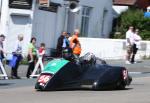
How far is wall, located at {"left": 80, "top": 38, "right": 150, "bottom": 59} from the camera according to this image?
32969mm

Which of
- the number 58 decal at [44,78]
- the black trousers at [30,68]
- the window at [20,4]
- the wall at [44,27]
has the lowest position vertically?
the black trousers at [30,68]

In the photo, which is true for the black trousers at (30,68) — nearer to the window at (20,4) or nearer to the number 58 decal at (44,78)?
the number 58 decal at (44,78)

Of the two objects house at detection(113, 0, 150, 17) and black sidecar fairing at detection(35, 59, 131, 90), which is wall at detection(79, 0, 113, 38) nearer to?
house at detection(113, 0, 150, 17)

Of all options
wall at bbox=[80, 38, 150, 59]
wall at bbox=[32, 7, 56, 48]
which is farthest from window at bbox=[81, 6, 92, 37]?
wall at bbox=[32, 7, 56, 48]

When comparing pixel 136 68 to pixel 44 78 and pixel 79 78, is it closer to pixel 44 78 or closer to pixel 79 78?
pixel 79 78

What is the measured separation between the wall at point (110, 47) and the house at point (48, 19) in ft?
5.87

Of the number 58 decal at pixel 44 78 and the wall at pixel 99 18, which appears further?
the wall at pixel 99 18

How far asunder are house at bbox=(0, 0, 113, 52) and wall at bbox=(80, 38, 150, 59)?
5.87 ft

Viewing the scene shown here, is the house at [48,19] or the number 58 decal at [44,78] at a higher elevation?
the house at [48,19]

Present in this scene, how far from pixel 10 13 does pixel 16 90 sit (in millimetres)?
13614

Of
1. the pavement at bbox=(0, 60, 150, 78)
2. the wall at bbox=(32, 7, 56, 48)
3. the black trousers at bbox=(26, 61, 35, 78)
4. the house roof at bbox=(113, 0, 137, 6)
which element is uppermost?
the house roof at bbox=(113, 0, 137, 6)

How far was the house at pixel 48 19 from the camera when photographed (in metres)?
30.6

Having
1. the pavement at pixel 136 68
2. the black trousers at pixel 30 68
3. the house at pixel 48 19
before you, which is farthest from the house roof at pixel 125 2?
the black trousers at pixel 30 68

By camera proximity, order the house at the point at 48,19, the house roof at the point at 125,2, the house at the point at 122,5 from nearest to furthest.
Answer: the house at the point at 48,19
the house at the point at 122,5
the house roof at the point at 125,2
